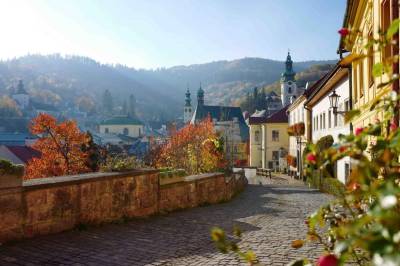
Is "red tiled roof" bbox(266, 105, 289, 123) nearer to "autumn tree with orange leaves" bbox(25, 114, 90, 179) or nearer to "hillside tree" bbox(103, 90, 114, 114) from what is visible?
"autumn tree with orange leaves" bbox(25, 114, 90, 179)

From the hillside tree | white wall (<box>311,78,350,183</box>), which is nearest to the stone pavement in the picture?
white wall (<box>311,78,350,183</box>)

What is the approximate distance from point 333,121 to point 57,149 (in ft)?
84.0

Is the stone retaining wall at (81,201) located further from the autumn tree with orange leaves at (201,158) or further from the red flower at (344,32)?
Result: the autumn tree with orange leaves at (201,158)

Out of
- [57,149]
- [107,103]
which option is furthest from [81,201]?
[107,103]

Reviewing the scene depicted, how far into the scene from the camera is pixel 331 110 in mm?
25188

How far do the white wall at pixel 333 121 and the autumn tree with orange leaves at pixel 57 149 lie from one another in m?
20.3

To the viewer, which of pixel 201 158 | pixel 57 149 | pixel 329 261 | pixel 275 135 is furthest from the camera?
pixel 275 135

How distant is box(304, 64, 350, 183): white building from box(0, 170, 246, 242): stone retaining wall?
23.9 ft

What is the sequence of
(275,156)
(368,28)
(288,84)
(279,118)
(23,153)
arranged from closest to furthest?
(368,28) < (23,153) < (279,118) < (275,156) < (288,84)

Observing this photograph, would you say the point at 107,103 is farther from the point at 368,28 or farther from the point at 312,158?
the point at 312,158

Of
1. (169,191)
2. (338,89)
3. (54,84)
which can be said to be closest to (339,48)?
(338,89)

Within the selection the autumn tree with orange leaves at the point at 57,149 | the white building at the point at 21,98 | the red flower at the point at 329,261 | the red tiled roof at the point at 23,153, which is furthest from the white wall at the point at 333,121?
the white building at the point at 21,98

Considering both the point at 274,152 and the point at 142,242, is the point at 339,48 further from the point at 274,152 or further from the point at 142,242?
the point at 274,152

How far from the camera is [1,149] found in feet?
178
